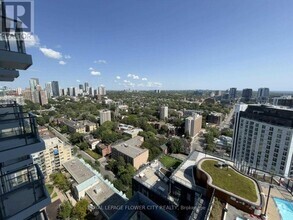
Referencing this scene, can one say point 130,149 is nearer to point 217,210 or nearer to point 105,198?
point 105,198

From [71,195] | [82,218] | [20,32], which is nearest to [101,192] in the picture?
[82,218]

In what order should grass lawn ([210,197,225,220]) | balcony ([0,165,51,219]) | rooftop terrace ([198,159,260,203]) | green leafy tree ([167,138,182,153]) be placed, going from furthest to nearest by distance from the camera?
1. green leafy tree ([167,138,182,153])
2. rooftop terrace ([198,159,260,203])
3. grass lawn ([210,197,225,220])
4. balcony ([0,165,51,219])

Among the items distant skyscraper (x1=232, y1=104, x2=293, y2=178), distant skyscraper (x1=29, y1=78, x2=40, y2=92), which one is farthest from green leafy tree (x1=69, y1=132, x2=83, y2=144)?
distant skyscraper (x1=29, y1=78, x2=40, y2=92)

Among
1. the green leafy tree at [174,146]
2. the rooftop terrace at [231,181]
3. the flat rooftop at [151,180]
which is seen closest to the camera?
the rooftop terrace at [231,181]

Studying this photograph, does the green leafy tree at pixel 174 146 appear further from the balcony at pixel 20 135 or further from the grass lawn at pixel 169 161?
the balcony at pixel 20 135

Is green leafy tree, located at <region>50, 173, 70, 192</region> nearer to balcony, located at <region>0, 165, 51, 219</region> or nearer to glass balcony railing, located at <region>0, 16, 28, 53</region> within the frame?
balcony, located at <region>0, 165, 51, 219</region>

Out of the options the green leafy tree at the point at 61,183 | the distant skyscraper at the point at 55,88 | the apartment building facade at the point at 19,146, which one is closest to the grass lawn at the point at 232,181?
the apartment building facade at the point at 19,146
